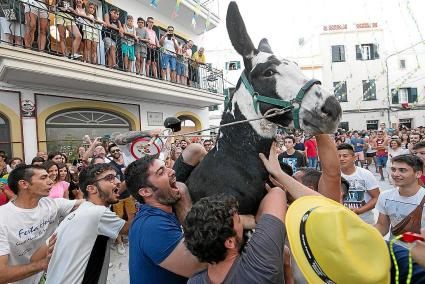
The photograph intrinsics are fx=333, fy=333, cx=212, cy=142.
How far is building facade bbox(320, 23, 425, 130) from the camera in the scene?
30.4m

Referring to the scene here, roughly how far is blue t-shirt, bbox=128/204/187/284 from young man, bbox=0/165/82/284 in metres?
1.02

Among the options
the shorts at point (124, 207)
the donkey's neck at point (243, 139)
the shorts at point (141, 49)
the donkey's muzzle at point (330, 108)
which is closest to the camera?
the donkey's muzzle at point (330, 108)

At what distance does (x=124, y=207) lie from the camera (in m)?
6.24

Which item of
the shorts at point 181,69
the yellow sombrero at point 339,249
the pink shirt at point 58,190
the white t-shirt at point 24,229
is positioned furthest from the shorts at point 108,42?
the yellow sombrero at point 339,249

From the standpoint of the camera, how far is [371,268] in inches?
40.1

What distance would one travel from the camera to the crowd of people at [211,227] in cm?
109

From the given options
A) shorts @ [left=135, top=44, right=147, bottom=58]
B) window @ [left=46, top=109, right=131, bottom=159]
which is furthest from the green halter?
shorts @ [left=135, top=44, right=147, bottom=58]

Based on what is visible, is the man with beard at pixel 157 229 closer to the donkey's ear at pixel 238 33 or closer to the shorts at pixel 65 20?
the donkey's ear at pixel 238 33

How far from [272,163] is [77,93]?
8.40 meters

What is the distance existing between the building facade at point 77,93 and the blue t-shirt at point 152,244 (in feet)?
21.4

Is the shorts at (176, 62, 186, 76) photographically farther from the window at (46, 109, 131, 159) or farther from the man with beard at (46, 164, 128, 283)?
the man with beard at (46, 164, 128, 283)

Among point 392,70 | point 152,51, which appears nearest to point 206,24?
point 152,51

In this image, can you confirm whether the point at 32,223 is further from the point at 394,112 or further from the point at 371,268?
the point at 394,112

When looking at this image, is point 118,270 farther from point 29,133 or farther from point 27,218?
point 29,133
